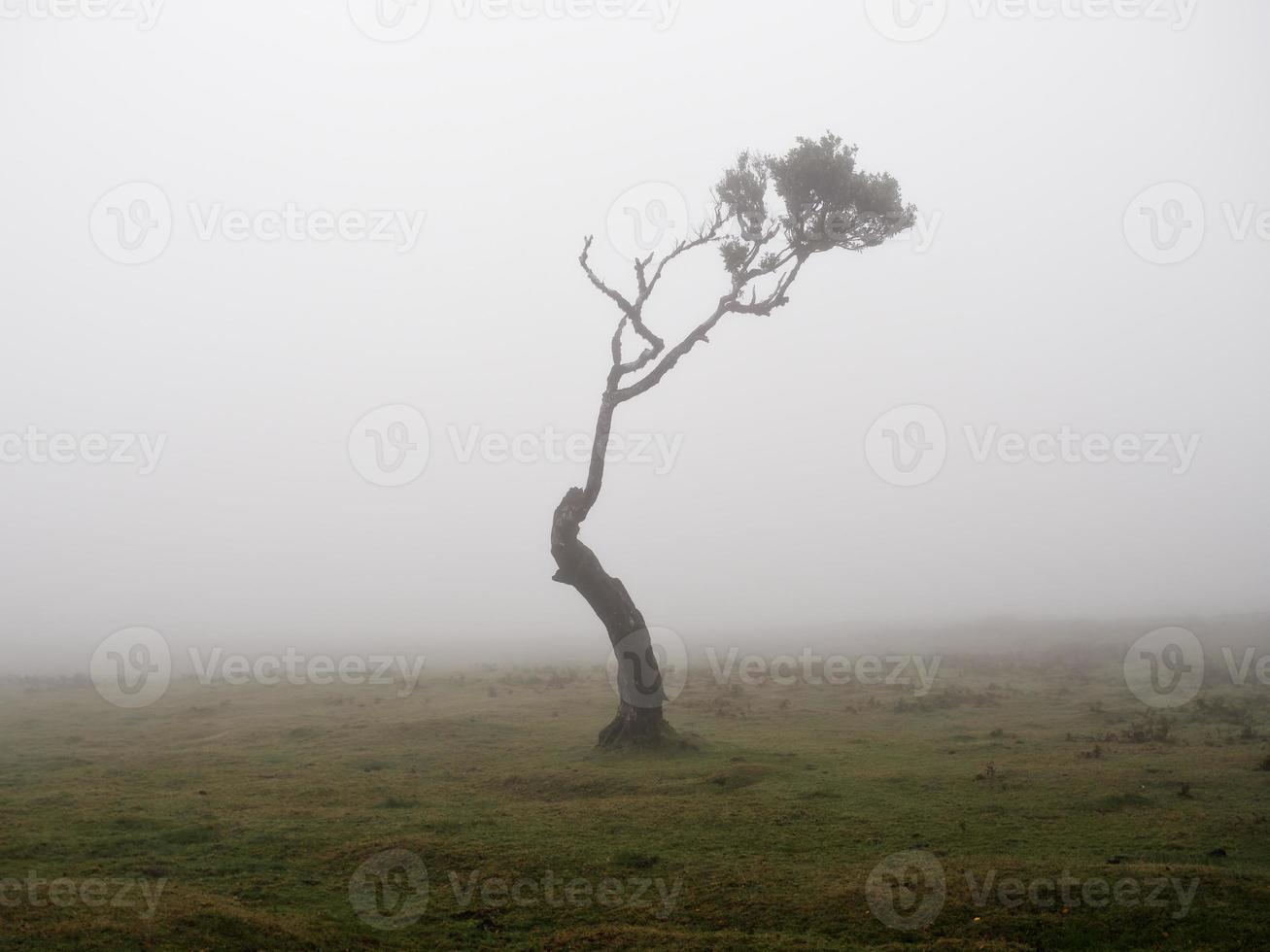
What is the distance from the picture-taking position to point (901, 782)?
17078mm

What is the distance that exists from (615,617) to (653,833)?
9303 mm

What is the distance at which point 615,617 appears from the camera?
914 inches

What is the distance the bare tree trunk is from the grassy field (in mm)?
1004

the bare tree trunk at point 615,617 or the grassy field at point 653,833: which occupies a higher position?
the bare tree trunk at point 615,617

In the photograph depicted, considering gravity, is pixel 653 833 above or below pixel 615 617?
below

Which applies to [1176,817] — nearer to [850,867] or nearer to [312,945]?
[850,867]

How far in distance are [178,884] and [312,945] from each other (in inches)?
124

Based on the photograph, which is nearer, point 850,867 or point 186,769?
point 850,867

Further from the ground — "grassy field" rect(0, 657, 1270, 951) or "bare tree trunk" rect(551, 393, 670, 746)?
"bare tree trunk" rect(551, 393, 670, 746)

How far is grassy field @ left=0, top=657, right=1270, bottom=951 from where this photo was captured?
10.1m

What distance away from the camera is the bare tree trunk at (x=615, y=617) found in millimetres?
21797

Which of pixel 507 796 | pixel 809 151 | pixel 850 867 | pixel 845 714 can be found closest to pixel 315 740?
pixel 507 796

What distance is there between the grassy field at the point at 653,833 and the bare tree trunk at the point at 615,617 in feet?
3.29

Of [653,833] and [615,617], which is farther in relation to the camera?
[615,617]
